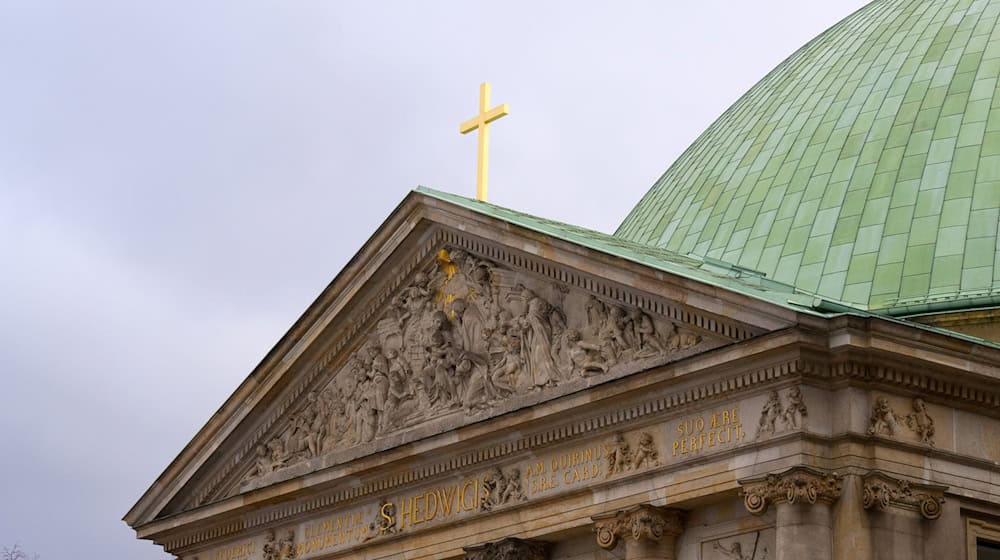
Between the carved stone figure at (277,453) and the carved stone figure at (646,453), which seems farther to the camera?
the carved stone figure at (277,453)

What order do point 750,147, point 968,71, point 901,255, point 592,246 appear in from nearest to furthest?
point 592,246
point 901,255
point 968,71
point 750,147

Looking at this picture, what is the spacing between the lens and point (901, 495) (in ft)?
75.9

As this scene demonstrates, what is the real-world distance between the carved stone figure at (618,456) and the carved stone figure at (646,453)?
155 mm

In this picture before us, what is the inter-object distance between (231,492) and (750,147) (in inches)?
422

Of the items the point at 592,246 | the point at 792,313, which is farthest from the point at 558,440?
the point at 792,313

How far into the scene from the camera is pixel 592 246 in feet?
86.8

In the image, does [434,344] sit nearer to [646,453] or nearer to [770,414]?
[646,453]

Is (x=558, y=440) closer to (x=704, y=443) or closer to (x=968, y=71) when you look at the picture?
(x=704, y=443)

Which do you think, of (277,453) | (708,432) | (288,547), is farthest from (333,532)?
(708,432)

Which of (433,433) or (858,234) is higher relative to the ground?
(858,234)

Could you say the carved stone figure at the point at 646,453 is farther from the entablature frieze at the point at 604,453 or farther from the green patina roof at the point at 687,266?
the green patina roof at the point at 687,266

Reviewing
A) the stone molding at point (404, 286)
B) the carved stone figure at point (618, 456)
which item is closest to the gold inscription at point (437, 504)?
Result: the stone molding at point (404, 286)

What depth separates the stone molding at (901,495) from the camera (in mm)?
23000

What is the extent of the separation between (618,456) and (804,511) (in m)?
3.23
